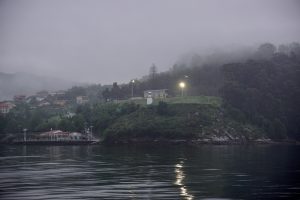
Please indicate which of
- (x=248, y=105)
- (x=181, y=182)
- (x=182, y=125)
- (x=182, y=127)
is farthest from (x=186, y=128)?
(x=181, y=182)

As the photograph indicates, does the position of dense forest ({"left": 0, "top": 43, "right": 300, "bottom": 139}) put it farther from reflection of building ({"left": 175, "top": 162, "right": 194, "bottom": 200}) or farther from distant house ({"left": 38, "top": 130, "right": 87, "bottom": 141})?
reflection of building ({"left": 175, "top": 162, "right": 194, "bottom": 200})

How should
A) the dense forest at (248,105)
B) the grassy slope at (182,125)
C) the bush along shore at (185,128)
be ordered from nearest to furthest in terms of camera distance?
the bush along shore at (185,128) → the grassy slope at (182,125) → the dense forest at (248,105)

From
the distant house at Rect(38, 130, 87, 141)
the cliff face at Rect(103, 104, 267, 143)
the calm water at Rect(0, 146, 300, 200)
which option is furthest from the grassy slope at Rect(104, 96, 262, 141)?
the calm water at Rect(0, 146, 300, 200)

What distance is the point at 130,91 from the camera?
196 m

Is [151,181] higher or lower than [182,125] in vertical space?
lower

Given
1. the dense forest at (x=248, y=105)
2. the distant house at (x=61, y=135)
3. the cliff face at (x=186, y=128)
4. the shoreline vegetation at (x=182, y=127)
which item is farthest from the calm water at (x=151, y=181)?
the distant house at (x=61, y=135)

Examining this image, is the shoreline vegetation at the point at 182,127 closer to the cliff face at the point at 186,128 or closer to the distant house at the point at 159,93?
the cliff face at the point at 186,128

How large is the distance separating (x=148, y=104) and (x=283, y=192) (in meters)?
118

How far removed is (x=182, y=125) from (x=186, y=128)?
204 cm

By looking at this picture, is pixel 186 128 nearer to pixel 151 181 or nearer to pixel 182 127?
pixel 182 127

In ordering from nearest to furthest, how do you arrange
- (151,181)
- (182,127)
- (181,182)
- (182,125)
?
1. (181,182)
2. (151,181)
3. (182,127)
4. (182,125)

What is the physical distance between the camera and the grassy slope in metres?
133

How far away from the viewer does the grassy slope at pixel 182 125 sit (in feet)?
437

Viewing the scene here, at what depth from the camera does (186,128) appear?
441ft
